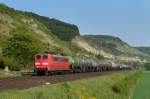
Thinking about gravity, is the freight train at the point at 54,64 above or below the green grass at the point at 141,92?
above

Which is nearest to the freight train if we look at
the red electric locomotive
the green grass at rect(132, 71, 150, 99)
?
the red electric locomotive

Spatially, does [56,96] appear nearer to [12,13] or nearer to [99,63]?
[99,63]

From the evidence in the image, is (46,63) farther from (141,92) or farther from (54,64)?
(141,92)

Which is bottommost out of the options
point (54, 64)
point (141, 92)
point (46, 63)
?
point (141, 92)

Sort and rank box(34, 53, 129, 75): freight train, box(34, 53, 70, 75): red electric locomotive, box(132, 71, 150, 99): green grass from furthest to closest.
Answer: box(34, 53, 129, 75): freight train
box(34, 53, 70, 75): red electric locomotive
box(132, 71, 150, 99): green grass

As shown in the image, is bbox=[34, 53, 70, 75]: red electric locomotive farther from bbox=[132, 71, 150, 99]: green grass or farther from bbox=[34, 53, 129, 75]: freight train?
bbox=[132, 71, 150, 99]: green grass

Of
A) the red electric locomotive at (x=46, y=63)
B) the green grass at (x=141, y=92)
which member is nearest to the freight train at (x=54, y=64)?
the red electric locomotive at (x=46, y=63)

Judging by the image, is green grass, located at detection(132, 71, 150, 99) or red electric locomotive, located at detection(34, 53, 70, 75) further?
red electric locomotive, located at detection(34, 53, 70, 75)

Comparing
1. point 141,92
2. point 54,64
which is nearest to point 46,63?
point 54,64

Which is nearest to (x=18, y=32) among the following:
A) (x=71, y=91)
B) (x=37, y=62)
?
(x=37, y=62)

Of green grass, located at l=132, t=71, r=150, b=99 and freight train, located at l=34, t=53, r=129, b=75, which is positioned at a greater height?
freight train, located at l=34, t=53, r=129, b=75

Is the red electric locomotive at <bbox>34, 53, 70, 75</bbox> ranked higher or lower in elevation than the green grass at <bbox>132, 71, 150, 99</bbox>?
higher

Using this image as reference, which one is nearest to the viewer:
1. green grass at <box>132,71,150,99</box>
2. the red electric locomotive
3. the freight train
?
green grass at <box>132,71,150,99</box>

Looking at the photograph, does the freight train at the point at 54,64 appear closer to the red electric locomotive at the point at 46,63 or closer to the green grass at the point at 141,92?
the red electric locomotive at the point at 46,63
